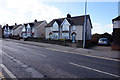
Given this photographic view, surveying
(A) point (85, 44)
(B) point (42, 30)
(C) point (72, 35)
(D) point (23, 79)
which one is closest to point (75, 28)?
(C) point (72, 35)

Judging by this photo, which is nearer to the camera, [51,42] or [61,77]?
[61,77]

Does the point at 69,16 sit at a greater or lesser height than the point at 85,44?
greater

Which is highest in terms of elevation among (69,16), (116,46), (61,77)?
(69,16)

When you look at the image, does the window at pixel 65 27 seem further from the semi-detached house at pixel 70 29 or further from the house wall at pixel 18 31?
the house wall at pixel 18 31

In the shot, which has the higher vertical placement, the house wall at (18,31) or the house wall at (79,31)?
the house wall at (18,31)

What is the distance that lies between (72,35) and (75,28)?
265cm

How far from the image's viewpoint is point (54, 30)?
120 feet

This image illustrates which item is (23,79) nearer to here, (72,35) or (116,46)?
(116,46)

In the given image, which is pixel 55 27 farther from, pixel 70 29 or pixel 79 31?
pixel 79 31

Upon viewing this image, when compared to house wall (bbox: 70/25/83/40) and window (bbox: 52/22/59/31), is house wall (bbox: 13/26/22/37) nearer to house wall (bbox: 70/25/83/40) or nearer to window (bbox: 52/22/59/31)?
window (bbox: 52/22/59/31)

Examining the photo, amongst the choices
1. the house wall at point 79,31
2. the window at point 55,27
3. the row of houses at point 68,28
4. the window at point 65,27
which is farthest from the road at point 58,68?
the window at point 55,27

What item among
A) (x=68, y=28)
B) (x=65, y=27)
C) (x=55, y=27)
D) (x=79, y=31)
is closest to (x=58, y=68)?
(x=79, y=31)

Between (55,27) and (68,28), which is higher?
(55,27)

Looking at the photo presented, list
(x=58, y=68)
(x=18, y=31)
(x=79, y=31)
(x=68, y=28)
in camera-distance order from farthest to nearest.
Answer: (x=18, y=31)
(x=68, y=28)
(x=79, y=31)
(x=58, y=68)
